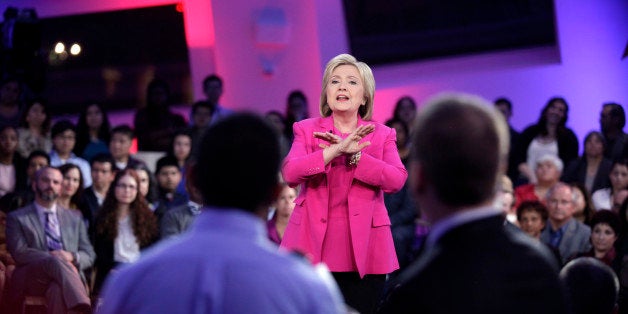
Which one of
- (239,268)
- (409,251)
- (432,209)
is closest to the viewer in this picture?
(239,268)

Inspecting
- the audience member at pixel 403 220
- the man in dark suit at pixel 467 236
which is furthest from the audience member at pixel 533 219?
the man in dark suit at pixel 467 236

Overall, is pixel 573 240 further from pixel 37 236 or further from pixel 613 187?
pixel 37 236

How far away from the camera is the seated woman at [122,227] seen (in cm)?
705

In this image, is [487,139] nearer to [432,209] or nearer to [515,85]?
[432,209]

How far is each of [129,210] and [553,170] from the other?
3144 millimetres

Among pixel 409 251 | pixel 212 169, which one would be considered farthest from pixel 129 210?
pixel 212 169

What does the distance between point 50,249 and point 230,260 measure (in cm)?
529

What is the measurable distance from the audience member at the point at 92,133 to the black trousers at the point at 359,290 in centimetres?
466

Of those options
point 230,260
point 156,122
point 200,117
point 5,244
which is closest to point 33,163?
point 5,244

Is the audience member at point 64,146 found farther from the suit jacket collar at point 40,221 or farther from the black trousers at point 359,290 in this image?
the black trousers at point 359,290

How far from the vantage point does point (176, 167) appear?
7.94 m

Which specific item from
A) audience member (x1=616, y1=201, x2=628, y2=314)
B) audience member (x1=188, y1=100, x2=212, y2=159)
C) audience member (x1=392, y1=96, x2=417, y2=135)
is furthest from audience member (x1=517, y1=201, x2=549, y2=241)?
audience member (x1=188, y1=100, x2=212, y2=159)

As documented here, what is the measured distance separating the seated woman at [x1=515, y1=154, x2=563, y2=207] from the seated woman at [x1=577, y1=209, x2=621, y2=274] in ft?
3.42

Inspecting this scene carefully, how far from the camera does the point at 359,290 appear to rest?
13.6 feet
